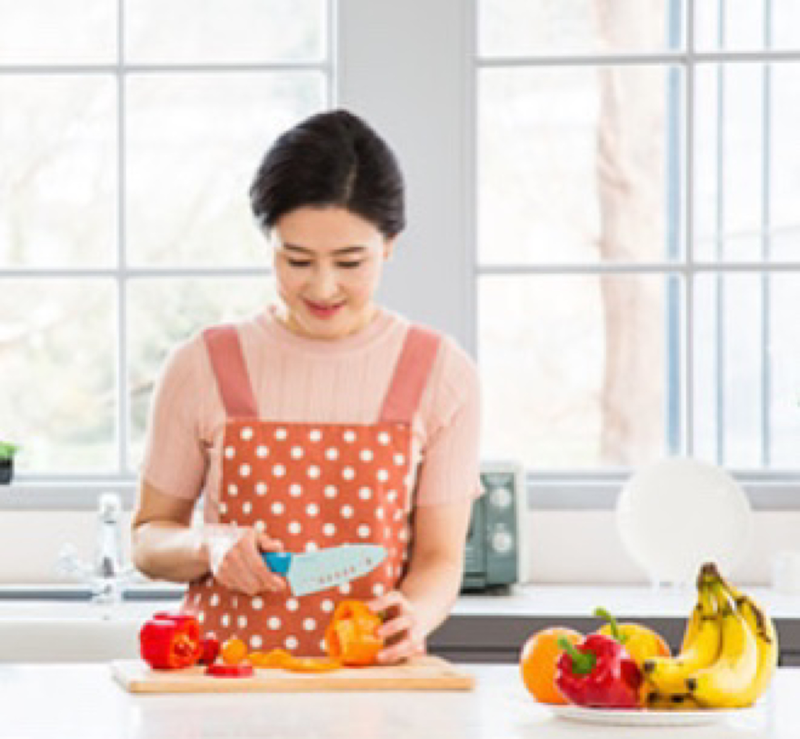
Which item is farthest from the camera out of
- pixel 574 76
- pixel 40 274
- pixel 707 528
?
pixel 574 76

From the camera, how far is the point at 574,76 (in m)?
5.78

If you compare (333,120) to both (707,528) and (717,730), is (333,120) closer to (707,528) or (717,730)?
(717,730)

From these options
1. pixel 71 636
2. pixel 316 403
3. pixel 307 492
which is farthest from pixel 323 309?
pixel 71 636

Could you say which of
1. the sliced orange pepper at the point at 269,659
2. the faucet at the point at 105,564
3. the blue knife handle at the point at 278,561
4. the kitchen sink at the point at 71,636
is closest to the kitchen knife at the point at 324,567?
the blue knife handle at the point at 278,561

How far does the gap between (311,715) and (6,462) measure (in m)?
2.28

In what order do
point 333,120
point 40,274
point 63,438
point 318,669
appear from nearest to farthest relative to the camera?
point 318,669
point 333,120
point 40,274
point 63,438

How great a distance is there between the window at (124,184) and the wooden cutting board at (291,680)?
2.05 metres

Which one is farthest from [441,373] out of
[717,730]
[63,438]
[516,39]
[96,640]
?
[63,438]

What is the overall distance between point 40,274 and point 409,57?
3.30ft

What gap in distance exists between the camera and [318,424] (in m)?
2.85

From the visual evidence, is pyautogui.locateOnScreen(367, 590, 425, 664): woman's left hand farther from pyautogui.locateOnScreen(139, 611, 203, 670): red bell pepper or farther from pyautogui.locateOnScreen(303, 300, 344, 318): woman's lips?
pyautogui.locateOnScreen(303, 300, 344, 318): woman's lips

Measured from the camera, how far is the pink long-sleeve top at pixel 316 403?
9.24 ft

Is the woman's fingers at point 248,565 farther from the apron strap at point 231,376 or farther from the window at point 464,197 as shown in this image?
the window at point 464,197

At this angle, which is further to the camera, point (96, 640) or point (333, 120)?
point (96, 640)
